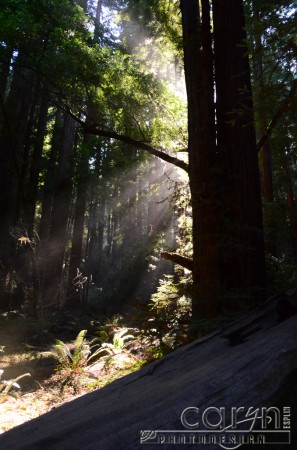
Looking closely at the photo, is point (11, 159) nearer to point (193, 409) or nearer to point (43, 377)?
point (43, 377)

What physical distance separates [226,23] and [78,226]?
14.6m

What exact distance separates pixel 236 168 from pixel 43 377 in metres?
5.95

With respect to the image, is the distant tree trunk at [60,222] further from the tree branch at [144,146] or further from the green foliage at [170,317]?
the green foliage at [170,317]

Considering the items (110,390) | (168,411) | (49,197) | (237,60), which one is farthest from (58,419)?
(49,197)

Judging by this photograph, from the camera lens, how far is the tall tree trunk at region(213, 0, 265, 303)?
5.31 m

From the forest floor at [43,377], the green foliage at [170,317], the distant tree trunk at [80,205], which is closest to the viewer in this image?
the green foliage at [170,317]

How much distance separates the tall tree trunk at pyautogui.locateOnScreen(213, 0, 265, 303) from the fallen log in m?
3.39

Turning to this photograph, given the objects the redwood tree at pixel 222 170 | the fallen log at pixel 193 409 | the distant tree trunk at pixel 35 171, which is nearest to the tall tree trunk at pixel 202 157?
the redwood tree at pixel 222 170

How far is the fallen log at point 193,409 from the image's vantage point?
1050 mm

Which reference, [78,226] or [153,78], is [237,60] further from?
[78,226]

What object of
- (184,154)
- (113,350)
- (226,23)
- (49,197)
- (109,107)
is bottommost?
(113,350)

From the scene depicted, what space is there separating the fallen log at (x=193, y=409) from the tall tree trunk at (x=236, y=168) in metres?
3.39

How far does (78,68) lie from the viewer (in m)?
9.62

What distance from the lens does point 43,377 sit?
7.64 meters
